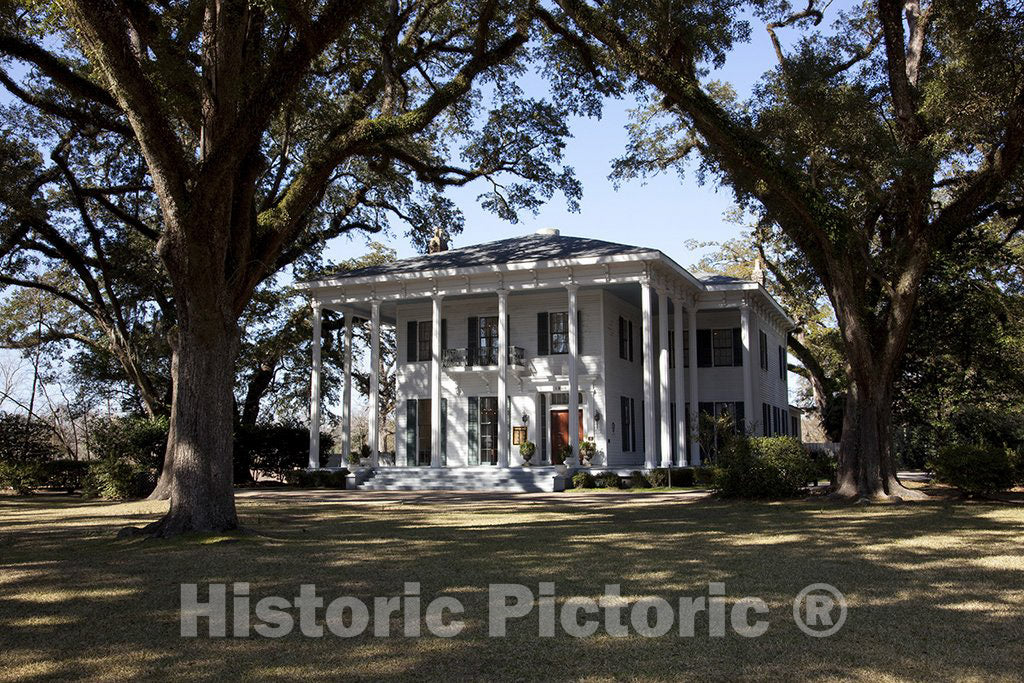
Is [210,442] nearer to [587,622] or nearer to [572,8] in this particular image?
[587,622]

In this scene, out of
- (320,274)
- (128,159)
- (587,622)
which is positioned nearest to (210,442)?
(587,622)

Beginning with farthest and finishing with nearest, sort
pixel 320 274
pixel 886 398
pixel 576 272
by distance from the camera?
pixel 320 274
pixel 576 272
pixel 886 398

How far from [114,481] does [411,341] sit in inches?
421

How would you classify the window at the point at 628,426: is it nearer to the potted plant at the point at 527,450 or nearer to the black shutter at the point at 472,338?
the potted plant at the point at 527,450

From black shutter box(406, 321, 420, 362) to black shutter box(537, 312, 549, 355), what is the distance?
4.44 m

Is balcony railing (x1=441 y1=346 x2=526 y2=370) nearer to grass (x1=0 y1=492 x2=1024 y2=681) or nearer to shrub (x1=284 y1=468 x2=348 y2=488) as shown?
shrub (x1=284 y1=468 x2=348 y2=488)

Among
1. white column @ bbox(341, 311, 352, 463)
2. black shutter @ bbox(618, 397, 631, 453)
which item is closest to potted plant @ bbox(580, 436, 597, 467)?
black shutter @ bbox(618, 397, 631, 453)

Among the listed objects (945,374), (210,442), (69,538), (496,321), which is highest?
(496,321)

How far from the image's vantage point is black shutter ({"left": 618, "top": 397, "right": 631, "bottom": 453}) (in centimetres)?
2805

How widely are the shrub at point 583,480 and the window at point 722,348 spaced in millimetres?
8465

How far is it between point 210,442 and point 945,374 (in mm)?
18719

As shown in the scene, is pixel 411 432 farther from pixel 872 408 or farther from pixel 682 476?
pixel 872 408

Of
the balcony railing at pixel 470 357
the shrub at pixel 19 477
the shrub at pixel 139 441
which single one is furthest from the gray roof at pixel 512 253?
the shrub at pixel 19 477

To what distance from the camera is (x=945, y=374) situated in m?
22.4
